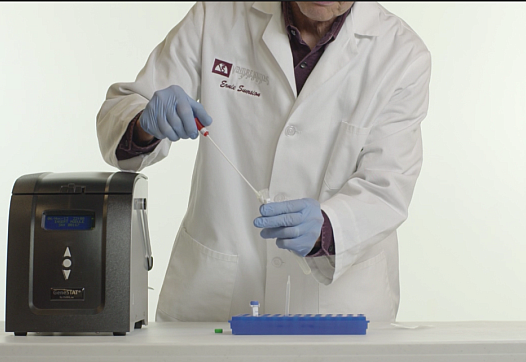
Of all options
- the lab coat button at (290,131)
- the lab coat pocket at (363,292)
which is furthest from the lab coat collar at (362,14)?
the lab coat pocket at (363,292)

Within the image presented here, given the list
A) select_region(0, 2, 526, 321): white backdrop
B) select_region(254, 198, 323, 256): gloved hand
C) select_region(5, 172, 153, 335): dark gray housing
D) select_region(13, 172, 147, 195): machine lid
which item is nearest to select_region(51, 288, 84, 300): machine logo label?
select_region(5, 172, 153, 335): dark gray housing

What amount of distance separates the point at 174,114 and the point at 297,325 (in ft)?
1.40

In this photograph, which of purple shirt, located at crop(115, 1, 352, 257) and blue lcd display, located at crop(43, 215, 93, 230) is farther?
purple shirt, located at crop(115, 1, 352, 257)

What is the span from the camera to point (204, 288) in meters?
1.27

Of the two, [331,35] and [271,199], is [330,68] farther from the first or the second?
[271,199]

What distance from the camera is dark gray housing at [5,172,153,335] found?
0.91 meters

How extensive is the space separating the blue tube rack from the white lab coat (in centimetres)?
34

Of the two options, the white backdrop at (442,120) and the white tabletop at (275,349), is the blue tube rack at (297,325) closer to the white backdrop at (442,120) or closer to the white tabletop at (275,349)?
the white tabletop at (275,349)

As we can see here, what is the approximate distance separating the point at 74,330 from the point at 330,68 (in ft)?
2.39

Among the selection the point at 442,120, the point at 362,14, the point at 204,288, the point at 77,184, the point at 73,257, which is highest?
the point at 362,14

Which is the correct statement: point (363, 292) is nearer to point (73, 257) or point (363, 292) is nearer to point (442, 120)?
point (73, 257)

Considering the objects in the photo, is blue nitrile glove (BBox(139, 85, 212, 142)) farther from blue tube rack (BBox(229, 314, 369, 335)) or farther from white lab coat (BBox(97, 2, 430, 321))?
blue tube rack (BBox(229, 314, 369, 335))

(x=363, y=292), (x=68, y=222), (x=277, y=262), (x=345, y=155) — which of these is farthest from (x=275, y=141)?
(x=68, y=222)

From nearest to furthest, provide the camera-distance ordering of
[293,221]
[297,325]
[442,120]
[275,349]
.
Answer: [275,349] < [297,325] < [293,221] < [442,120]
